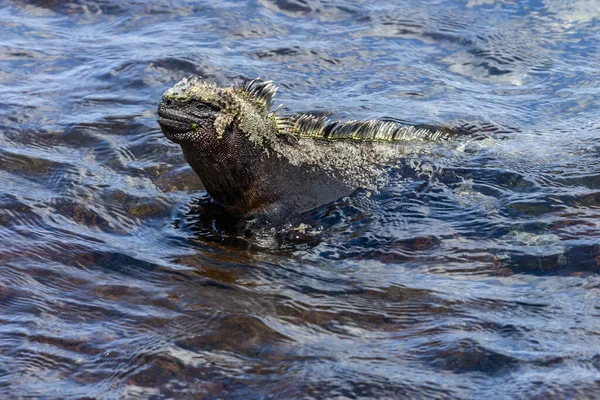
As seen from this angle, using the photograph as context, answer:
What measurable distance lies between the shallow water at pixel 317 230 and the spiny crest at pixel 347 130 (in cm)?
34

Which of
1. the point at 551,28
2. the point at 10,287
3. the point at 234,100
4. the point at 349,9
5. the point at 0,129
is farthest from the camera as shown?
the point at 349,9

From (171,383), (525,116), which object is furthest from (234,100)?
(525,116)

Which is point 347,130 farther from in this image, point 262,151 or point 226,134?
point 226,134

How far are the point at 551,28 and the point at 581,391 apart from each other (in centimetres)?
723

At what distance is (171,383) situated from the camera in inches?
168

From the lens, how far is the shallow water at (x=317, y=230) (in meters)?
4.38

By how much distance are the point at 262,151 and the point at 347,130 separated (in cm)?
83

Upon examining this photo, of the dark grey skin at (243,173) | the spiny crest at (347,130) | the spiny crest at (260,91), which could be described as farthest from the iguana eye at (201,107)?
A: the spiny crest at (347,130)

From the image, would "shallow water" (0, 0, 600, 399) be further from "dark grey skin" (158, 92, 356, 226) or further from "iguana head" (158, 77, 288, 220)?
"iguana head" (158, 77, 288, 220)

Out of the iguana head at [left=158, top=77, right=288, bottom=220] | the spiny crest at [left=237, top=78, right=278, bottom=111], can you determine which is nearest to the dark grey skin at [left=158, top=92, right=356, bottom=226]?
the iguana head at [left=158, top=77, right=288, bottom=220]

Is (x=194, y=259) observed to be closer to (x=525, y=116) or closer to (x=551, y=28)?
(x=525, y=116)

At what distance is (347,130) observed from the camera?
6625 millimetres

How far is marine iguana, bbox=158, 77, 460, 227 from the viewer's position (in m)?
5.94

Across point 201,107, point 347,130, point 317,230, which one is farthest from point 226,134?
point 347,130
